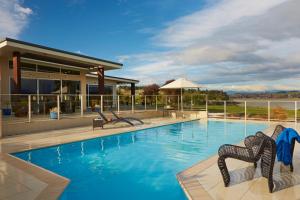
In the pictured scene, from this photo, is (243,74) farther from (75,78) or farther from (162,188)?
(162,188)

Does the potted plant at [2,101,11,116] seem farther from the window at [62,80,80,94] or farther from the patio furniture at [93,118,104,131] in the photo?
the window at [62,80,80,94]

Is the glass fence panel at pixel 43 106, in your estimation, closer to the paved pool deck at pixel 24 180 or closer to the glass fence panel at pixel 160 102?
the paved pool deck at pixel 24 180

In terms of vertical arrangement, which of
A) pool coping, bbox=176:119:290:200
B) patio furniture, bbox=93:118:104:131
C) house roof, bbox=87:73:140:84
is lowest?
pool coping, bbox=176:119:290:200

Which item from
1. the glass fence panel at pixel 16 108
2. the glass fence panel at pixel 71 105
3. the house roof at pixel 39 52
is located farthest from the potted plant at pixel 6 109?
the glass fence panel at pixel 71 105

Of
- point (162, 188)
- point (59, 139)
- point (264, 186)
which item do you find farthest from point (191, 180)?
point (59, 139)

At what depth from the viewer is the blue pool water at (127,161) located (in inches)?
207

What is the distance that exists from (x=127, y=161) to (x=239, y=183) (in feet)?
12.1

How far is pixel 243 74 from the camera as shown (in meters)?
43.5

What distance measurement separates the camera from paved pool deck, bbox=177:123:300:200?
14.3 feet

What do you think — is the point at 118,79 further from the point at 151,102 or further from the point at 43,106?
the point at 43,106

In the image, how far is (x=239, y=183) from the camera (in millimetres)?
4961

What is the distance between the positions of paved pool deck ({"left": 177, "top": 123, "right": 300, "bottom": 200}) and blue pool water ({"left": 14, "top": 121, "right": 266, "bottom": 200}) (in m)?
0.38

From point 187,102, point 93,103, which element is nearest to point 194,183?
point 93,103

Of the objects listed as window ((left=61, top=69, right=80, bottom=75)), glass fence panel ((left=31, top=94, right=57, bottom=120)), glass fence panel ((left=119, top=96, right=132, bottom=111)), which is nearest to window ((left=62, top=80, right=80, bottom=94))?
window ((left=61, top=69, right=80, bottom=75))
